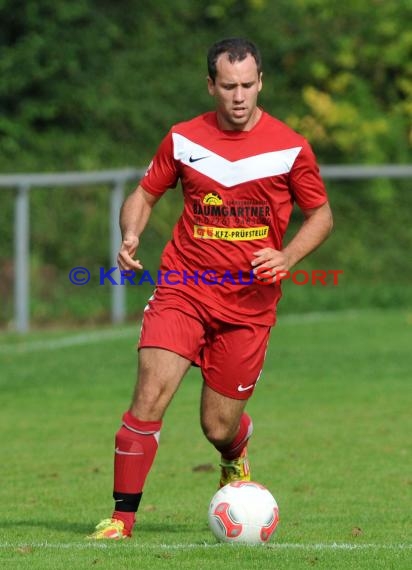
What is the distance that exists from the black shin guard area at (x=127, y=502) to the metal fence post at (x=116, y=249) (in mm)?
13256

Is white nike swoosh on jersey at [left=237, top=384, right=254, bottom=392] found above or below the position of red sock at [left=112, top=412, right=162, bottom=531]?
above

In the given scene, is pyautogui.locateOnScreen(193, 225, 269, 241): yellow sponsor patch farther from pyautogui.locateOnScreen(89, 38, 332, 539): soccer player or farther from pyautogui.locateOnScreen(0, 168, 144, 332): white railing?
pyautogui.locateOnScreen(0, 168, 144, 332): white railing

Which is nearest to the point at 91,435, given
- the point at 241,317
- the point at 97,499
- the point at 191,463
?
the point at 191,463

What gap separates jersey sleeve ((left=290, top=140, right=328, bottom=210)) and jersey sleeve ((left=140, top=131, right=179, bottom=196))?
64cm

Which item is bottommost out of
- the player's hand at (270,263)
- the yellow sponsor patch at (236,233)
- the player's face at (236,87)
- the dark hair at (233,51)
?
the player's hand at (270,263)

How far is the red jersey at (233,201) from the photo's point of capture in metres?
7.55

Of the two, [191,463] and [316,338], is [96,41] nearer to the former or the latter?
[316,338]

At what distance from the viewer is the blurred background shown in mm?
21859

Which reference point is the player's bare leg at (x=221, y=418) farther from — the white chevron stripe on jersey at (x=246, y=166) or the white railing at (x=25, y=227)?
the white railing at (x=25, y=227)

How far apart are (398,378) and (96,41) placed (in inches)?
Answer: 415

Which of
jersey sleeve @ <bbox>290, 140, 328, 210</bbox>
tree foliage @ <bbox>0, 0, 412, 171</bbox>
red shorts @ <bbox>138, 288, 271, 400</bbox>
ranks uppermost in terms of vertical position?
tree foliage @ <bbox>0, 0, 412, 171</bbox>

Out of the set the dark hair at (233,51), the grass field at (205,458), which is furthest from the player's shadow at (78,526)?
the dark hair at (233,51)

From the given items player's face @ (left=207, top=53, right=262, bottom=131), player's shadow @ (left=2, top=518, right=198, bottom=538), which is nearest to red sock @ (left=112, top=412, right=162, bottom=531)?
player's shadow @ (left=2, top=518, right=198, bottom=538)

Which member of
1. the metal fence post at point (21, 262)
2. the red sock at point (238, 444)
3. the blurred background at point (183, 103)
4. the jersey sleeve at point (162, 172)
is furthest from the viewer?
the blurred background at point (183, 103)
